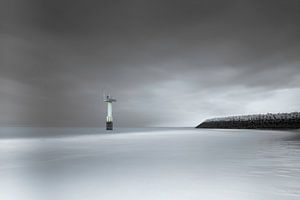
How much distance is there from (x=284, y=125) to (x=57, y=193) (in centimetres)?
3803

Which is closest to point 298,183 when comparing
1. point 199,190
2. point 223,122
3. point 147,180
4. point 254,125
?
point 199,190

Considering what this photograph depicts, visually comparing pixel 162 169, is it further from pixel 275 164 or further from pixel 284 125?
pixel 284 125

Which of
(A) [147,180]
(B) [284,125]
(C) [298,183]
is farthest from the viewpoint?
(B) [284,125]

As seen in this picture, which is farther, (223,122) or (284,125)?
(223,122)

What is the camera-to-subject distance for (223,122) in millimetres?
52469

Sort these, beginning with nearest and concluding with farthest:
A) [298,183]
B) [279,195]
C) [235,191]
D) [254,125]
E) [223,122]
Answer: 1. [279,195]
2. [235,191]
3. [298,183]
4. [254,125]
5. [223,122]

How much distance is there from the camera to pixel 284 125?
1422 inches

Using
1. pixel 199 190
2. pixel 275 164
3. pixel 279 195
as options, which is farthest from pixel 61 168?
pixel 275 164

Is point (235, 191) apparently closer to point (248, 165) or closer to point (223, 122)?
point (248, 165)

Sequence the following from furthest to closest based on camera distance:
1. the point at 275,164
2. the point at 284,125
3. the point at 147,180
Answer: the point at 284,125
the point at 275,164
the point at 147,180

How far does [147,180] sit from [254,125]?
40.8 metres

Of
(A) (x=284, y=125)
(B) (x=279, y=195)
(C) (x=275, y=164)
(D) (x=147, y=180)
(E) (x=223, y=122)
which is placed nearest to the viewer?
(B) (x=279, y=195)

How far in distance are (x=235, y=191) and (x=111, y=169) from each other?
2699 mm

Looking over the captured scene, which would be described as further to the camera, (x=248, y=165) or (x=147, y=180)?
(x=248, y=165)
